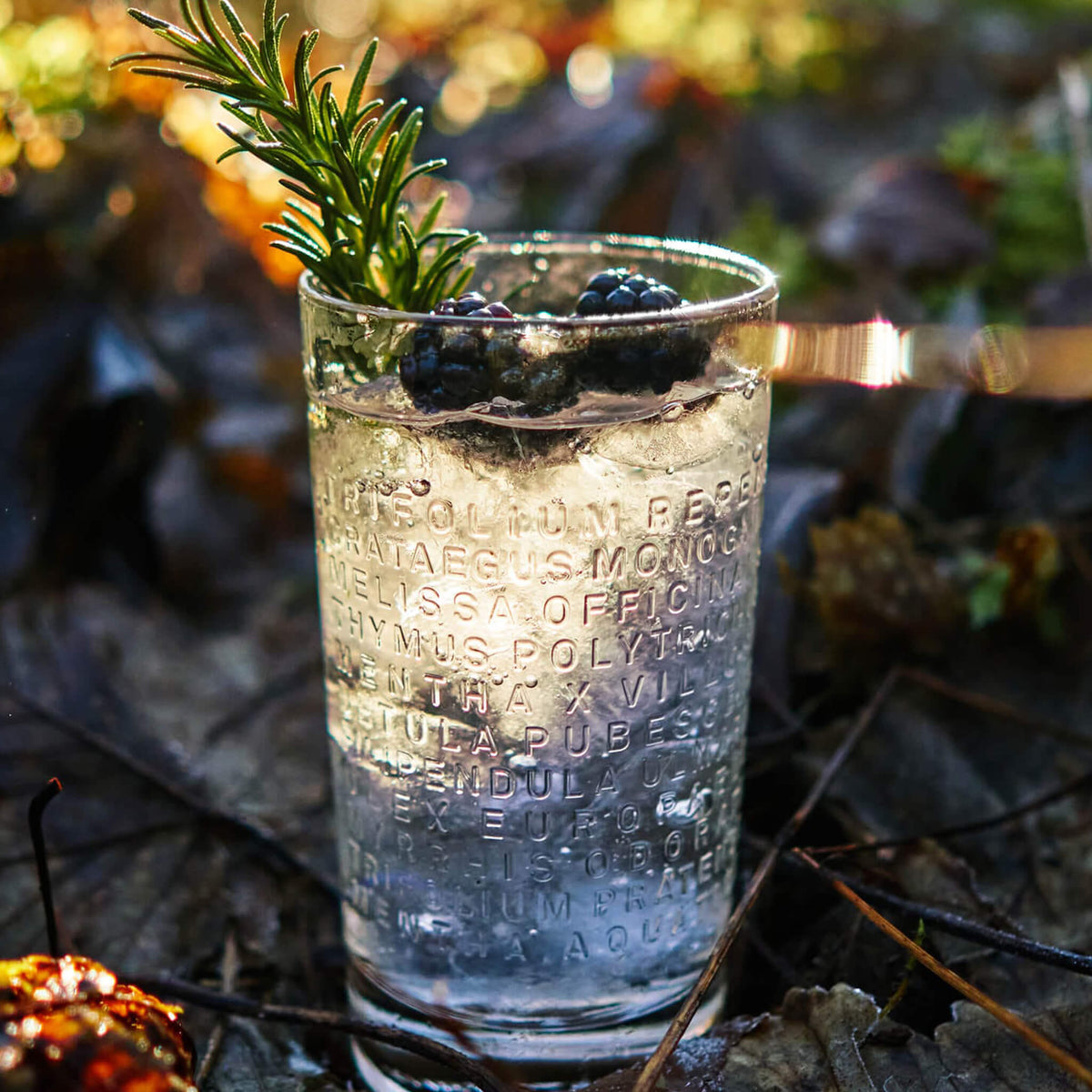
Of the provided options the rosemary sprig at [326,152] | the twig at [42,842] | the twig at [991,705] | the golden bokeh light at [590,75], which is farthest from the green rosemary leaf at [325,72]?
the golden bokeh light at [590,75]

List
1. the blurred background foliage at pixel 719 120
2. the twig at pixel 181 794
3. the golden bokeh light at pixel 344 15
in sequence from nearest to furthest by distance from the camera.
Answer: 1. the twig at pixel 181 794
2. the blurred background foliage at pixel 719 120
3. the golden bokeh light at pixel 344 15

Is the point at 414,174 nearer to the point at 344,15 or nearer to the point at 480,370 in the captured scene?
the point at 480,370

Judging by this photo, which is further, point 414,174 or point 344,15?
point 344,15

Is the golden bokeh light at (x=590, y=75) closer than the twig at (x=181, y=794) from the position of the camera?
No

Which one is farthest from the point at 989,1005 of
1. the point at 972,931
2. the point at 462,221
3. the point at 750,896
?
the point at 462,221

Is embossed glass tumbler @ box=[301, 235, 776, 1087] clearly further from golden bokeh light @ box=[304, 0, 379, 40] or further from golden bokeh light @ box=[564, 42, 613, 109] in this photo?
golden bokeh light @ box=[304, 0, 379, 40]

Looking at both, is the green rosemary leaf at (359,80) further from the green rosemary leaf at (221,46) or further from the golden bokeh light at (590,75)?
the golden bokeh light at (590,75)

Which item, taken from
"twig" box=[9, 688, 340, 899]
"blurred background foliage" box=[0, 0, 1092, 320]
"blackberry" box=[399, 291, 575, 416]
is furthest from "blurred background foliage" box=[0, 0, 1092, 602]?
"blackberry" box=[399, 291, 575, 416]
